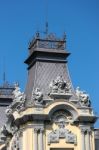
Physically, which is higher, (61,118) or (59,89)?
(59,89)

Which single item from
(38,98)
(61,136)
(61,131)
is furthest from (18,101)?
(61,136)

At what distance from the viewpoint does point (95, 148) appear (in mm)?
47969

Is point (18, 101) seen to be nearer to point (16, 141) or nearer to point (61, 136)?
point (16, 141)

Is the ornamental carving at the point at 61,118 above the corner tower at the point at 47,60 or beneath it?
beneath

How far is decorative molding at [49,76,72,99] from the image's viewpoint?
46.5 metres

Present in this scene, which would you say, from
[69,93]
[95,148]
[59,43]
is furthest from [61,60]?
[95,148]

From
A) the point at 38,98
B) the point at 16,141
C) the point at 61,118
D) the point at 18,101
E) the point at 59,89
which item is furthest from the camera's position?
the point at 16,141

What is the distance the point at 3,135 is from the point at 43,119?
941 cm

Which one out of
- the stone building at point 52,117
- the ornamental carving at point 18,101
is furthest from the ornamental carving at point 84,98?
the ornamental carving at point 18,101

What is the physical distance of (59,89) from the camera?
46.8 metres

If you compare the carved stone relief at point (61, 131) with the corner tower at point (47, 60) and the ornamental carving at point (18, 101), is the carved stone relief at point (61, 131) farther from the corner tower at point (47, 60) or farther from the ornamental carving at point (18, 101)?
the corner tower at point (47, 60)

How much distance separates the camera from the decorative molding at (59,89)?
46.5 m

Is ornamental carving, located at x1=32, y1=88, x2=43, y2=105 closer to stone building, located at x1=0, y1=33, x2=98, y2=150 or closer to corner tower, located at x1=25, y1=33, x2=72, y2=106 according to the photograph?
stone building, located at x1=0, y1=33, x2=98, y2=150

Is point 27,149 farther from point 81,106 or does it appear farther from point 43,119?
point 81,106
